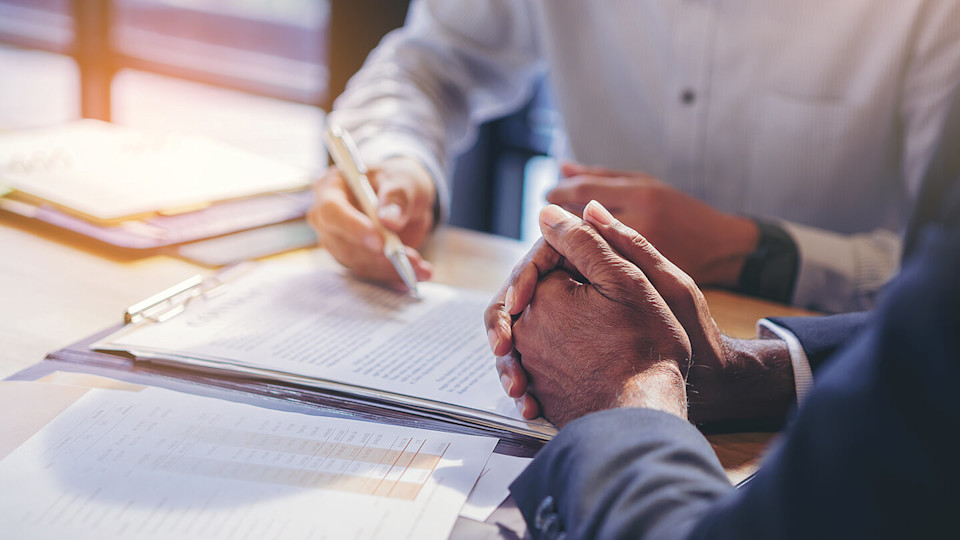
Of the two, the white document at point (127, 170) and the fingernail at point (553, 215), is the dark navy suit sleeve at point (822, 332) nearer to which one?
Answer: the fingernail at point (553, 215)

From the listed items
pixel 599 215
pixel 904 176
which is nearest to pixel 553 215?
pixel 599 215

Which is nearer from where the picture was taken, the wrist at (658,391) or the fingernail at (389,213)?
the wrist at (658,391)

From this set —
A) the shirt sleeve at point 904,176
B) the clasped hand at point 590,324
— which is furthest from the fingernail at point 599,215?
the shirt sleeve at point 904,176

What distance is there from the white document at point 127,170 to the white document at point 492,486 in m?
0.65

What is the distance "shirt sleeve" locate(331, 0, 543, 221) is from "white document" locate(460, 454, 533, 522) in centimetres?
60

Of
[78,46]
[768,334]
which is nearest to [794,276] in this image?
[768,334]

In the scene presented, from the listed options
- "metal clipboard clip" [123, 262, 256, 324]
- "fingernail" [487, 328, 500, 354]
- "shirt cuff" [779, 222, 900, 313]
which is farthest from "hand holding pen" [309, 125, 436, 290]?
"shirt cuff" [779, 222, 900, 313]

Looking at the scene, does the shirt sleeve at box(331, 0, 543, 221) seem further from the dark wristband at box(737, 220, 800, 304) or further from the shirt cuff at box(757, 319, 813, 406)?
the shirt cuff at box(757, 319, 813, 406)

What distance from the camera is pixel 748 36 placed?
1.09 m

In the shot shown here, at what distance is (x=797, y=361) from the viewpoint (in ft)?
1.89

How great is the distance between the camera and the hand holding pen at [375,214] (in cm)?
81

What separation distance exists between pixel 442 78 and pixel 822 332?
2.72ft

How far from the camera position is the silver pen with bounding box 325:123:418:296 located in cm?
79

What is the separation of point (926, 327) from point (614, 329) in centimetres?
25
